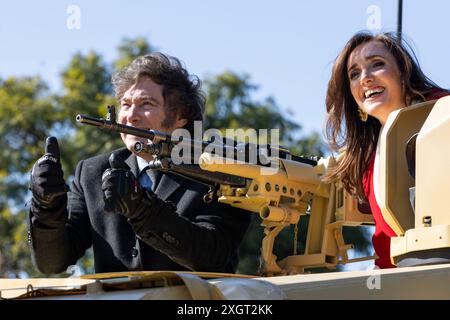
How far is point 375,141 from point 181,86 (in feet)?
3.79

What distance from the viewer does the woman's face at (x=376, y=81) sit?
12.9 ft

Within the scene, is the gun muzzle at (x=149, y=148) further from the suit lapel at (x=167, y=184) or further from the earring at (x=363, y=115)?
the earring at (x=363, y=115)

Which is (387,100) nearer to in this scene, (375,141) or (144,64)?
(375,141)

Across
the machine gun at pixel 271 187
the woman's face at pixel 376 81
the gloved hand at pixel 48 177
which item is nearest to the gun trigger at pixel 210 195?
the machine gun at pixel 271 187

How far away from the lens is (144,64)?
4863 mm

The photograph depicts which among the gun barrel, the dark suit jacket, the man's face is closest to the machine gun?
the gun barrel

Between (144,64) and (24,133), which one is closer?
(144,64)

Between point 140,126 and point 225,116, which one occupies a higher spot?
point 225,116

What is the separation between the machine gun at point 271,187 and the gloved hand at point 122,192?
241mm

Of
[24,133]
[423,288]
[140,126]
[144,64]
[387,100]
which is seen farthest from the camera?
[24,133]

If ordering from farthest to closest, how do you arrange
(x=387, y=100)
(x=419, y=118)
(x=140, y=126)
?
(x=140, y=126)
(x=387, y=100)
(x=419, y=118)
